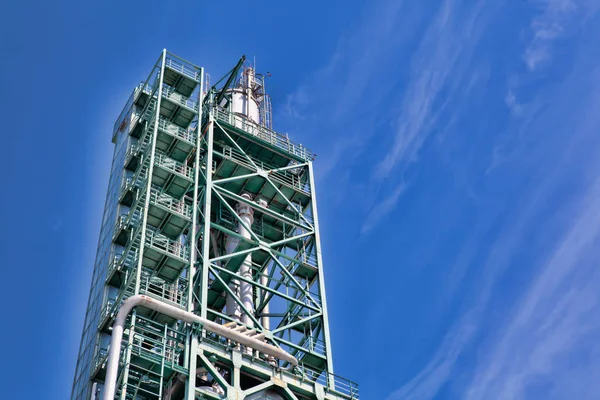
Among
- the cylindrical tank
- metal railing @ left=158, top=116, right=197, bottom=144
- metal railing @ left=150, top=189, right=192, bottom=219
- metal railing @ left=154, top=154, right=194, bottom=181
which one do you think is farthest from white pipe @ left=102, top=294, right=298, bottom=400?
the cylindrical tank

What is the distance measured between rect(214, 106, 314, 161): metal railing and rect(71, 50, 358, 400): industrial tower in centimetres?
10

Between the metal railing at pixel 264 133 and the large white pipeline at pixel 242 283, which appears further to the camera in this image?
the metal railing at pixel 264 133

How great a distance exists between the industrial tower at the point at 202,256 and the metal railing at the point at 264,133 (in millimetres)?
96

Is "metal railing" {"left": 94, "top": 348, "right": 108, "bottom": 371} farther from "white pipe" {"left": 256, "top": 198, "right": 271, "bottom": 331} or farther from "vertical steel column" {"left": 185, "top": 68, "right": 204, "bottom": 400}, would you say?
"white pipe" {"left": 256, "top": 198, "right": 271, "bottom": 331}

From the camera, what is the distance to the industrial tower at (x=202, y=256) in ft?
159

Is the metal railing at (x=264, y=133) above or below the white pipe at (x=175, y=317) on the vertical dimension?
above

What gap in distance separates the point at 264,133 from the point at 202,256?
604 inches

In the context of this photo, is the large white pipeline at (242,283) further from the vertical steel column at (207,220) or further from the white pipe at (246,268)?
the vertical steel column at (207,220)

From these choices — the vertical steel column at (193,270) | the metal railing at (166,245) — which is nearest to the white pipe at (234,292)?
the vertical steel column at (193,270)

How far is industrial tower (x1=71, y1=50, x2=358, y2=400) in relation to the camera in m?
48.6

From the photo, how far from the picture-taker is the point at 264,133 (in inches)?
2685

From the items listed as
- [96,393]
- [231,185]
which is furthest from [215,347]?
[231,185]

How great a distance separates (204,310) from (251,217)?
474 inches

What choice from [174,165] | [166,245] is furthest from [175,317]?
[174,165]
